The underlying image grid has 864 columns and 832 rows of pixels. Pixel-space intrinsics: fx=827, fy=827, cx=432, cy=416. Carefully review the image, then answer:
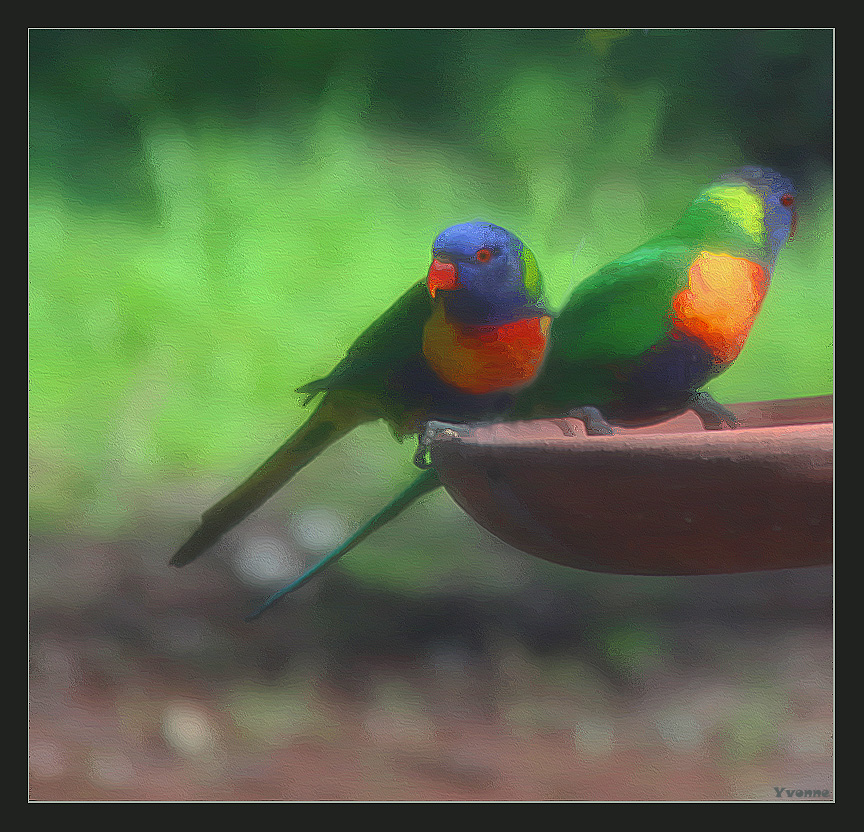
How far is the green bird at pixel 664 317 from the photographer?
1597 mm

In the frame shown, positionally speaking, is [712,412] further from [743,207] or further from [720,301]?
[743,207]

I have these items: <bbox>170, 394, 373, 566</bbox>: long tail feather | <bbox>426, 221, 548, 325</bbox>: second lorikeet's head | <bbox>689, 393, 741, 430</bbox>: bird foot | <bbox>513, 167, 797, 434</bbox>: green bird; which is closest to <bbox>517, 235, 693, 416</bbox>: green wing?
<bbox>513, 167, 797, 434</bbox>: green bird

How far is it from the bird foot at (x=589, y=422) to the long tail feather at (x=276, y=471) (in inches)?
15.6

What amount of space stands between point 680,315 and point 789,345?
0.29 metres

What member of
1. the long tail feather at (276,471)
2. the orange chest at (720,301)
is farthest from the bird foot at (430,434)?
the orange chest at (720,301)

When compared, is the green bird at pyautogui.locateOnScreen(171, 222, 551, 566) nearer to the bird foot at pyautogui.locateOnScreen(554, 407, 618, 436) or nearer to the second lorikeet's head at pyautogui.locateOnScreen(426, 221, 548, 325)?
the second lorikeet's head at pyautogui.locateOnScreen(426, 221, 548, 325)

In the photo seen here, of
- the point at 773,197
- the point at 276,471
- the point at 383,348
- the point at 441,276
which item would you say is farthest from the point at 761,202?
the point at 276,471

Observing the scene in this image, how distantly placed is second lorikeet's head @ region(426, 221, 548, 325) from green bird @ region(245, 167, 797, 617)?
0.12 m

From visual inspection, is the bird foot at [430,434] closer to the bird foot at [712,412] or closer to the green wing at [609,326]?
the green wing at [609,326]

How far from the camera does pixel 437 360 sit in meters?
1.63

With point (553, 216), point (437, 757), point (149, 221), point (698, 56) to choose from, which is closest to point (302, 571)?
point (437, 757)

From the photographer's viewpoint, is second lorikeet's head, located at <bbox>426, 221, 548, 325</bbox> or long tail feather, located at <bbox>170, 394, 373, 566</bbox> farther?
long tail feather, located at <bbox>170, 394, 373, 566</bbox>

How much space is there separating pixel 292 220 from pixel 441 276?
14.2 inches

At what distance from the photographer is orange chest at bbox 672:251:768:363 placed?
1592 millimetres
